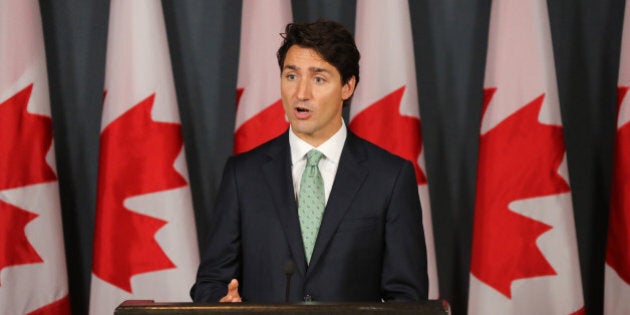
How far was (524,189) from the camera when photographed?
361 cm

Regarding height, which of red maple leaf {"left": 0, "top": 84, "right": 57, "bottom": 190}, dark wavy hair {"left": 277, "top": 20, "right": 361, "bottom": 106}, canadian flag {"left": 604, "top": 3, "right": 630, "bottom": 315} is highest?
dark wavy hair {"left": 277, "top": 20, "right": 361, "bottom": 106}

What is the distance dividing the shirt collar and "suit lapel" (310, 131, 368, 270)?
0.8 inches

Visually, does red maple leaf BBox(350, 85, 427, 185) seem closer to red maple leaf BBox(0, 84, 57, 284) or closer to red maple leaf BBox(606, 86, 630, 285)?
red maple leaf BBox(606, 86, 630, 285)

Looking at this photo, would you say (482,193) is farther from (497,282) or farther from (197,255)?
(197,255)

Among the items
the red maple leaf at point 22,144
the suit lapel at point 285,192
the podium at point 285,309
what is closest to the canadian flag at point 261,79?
the red maple leaf at point 22,144

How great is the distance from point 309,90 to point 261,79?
1482 millimetres

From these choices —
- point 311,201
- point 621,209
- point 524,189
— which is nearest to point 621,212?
point 621,209

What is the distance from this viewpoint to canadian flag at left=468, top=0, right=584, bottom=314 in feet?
11.7

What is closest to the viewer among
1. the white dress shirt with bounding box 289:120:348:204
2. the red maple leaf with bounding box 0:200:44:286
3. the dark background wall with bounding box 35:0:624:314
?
the white dress shirt with bounding box 289:120:348:204

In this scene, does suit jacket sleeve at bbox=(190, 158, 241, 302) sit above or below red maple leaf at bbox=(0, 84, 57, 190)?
below

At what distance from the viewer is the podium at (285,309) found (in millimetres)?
1542

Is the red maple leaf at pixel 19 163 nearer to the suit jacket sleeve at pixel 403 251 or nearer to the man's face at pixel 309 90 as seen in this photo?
Answer: the man's face at pixel 309 90

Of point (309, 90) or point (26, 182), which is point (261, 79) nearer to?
point (26, 182)

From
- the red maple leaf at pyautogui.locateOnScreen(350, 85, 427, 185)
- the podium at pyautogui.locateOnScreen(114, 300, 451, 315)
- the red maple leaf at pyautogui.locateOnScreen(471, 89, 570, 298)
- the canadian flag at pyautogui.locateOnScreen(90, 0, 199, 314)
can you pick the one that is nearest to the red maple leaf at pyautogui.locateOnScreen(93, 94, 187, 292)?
the canadian flag at pyautogui.locateOnScreen(90, 0, 199, 314)
